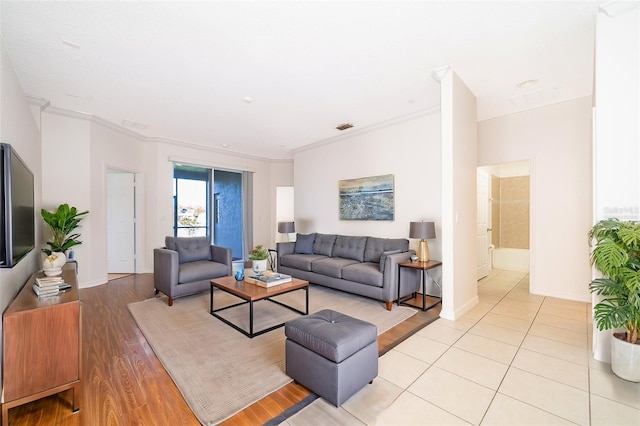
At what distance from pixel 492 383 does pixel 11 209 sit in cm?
346

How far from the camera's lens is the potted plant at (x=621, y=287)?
1.95 metres

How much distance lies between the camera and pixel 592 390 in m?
1.95

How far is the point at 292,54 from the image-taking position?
2779mm

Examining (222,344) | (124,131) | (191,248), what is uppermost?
(124,131)

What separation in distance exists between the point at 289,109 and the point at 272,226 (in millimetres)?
4133

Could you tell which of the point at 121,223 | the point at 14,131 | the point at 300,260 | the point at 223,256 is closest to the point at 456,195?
the point at 300,260

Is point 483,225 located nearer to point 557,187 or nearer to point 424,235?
point 557,187

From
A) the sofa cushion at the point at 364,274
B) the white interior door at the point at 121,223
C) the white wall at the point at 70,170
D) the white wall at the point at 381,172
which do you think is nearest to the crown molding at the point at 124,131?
the white wall at the point at 70,170

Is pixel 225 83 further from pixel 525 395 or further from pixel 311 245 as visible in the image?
pixel 525 395

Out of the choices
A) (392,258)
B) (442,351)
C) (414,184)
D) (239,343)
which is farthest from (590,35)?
(239,343)

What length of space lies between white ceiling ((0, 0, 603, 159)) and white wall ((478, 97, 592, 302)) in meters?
0.32

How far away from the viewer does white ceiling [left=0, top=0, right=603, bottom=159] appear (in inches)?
87.0

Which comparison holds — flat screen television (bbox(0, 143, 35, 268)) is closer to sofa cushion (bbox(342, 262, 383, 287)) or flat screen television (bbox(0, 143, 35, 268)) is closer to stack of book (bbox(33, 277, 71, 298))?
stack of book (bbox(33, 277, 71, 298))

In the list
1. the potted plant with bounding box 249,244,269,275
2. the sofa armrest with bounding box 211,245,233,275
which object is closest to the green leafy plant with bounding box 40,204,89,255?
the sofa armrest with bounding box 211,245,233,275
